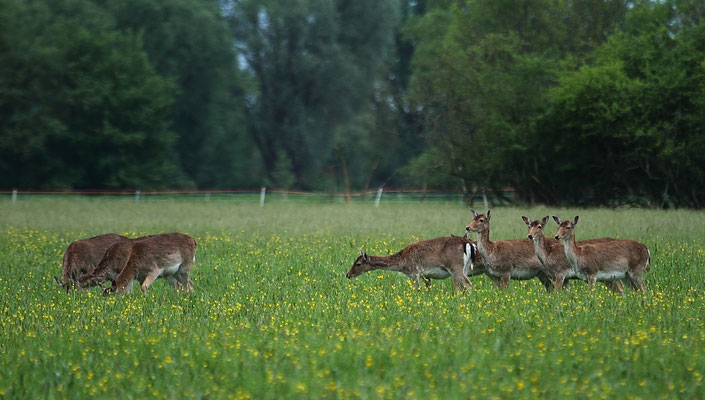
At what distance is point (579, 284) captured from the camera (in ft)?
47.4

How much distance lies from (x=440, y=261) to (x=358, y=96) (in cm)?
5818

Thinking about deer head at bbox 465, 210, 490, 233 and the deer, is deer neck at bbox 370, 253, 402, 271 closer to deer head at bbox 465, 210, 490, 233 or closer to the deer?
deer head at bbox 465, 210, 490, 233

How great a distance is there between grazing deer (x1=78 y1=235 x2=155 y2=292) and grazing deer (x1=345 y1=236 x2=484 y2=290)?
13.1 ft

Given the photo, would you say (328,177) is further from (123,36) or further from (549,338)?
(549,338)

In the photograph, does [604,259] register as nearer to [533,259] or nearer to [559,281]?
[559,281]

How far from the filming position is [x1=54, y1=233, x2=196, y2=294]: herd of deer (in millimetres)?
12914

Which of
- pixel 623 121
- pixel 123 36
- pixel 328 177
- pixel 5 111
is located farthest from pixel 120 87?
pixel 623 121

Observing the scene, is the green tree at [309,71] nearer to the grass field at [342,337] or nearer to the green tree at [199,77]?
the green tree at [199,77]

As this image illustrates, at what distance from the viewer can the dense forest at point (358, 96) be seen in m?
35.9

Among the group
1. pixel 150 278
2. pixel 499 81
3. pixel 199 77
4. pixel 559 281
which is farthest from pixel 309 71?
pixel 559 281

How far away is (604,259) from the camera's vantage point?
12977mm

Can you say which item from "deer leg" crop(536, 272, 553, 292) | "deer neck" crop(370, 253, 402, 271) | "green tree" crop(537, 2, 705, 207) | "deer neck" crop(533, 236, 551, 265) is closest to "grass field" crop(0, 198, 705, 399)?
"deer leg" crop(536, 272, 553, 292)

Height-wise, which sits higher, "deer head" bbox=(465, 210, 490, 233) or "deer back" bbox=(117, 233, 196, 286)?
"deer head" bbox=(465, 210, 490, 233)

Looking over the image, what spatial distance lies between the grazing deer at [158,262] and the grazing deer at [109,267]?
22 centimetres
